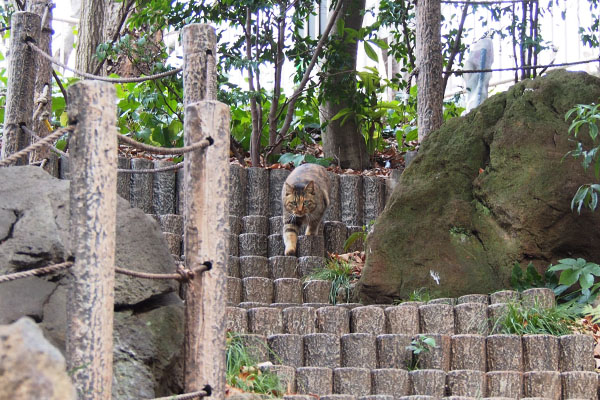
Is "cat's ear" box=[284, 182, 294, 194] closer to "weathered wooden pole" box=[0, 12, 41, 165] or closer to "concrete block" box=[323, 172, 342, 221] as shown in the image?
"concrete block" box=[323, 172, 342, 221]

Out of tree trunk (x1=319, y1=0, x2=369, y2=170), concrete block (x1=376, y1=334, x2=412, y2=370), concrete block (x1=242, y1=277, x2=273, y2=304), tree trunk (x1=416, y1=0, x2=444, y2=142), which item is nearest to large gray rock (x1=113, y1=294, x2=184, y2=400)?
concrete block (x1=376, y1=334, x2=412, y2=370)

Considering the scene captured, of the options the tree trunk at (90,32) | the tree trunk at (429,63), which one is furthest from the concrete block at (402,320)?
the tree trunk at (90,32)

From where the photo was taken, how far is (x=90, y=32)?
401 inches

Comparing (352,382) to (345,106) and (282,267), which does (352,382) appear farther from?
(345,106)

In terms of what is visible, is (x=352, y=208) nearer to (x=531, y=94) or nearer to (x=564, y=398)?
(x=531, y=94)

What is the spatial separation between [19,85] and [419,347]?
9.76 feet

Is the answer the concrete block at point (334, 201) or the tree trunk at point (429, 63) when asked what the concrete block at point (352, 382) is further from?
the tree trunk at point (429, 63)

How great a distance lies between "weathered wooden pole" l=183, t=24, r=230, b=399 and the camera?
10.2 feet

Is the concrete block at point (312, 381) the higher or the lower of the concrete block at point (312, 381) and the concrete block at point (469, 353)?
the lower

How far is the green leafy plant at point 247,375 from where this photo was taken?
374 centimetres

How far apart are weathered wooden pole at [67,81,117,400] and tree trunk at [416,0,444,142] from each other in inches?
208

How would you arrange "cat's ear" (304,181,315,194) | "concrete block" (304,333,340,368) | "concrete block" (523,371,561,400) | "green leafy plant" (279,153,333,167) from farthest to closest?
"green leafy plant" (279,153,333,167)
"cat's ear" (304,181,315,194)
"concrete block" (304,333,340,368)
"concrete block" (523,371,561,400)

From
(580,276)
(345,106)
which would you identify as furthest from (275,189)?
(580,276)

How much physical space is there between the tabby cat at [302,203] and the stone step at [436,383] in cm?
250
